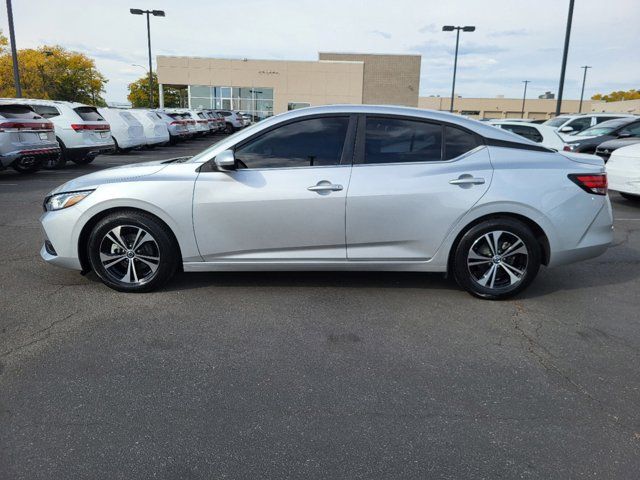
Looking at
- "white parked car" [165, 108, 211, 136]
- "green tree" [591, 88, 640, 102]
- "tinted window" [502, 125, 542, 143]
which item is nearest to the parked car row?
"white parked car" [165, 108, 211, 136]

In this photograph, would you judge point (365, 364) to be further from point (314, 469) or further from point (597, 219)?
point (597, 219)

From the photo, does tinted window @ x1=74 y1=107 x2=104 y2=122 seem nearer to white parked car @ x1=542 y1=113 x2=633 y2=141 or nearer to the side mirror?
the side mirror

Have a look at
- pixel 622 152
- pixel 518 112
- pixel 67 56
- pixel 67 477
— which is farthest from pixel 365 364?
pixel 518 112

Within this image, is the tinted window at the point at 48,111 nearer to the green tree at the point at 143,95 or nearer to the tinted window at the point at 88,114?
the tinted window at the point at 88,114

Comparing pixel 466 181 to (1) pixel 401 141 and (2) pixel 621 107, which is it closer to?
(1) pixel 401 141

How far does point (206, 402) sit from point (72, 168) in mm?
13717

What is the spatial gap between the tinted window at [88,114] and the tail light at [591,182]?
42.5 feet

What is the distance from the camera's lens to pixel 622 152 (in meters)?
9.38

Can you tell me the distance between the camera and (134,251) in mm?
4512

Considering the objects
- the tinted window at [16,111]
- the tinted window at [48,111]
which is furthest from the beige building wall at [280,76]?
the tinted window at [16,111]

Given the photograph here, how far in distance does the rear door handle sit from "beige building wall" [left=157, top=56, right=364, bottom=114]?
5218 centimetres

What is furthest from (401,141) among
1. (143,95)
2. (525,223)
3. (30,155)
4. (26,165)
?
(143,95)

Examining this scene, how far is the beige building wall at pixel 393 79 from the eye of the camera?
6431 cm

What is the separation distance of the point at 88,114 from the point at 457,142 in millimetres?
12522
